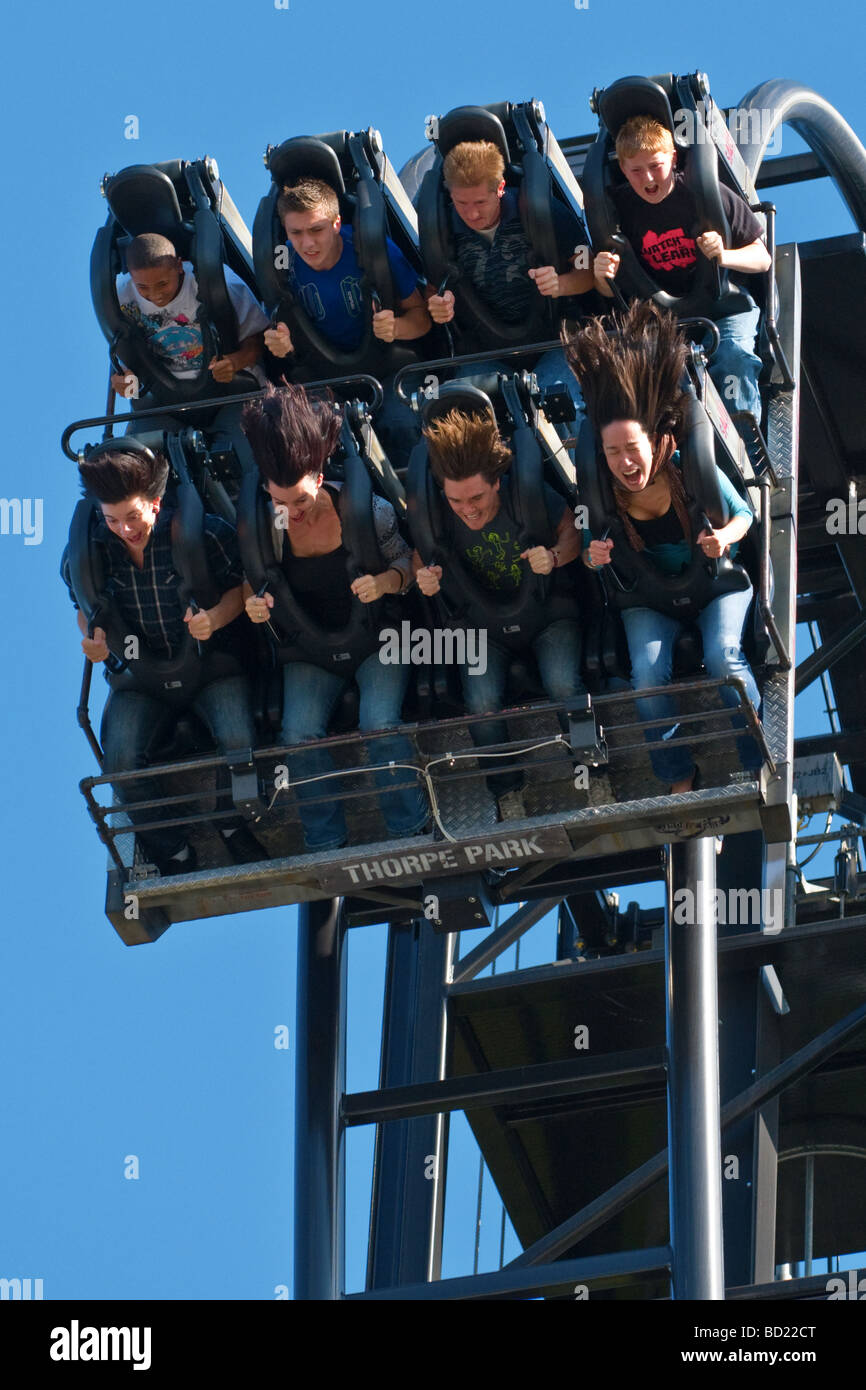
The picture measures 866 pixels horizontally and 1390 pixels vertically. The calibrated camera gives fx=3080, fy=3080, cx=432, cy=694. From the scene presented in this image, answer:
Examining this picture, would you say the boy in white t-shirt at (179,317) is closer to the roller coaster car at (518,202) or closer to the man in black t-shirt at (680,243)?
the roller coaster car at (518,202)

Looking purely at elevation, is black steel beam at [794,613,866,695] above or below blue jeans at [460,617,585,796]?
above

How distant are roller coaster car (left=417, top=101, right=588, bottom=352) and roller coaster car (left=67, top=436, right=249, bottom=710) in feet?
4.88

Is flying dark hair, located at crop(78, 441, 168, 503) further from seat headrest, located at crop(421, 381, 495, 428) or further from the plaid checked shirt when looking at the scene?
seat headrest, located at crop(421, 381, 495, 428)

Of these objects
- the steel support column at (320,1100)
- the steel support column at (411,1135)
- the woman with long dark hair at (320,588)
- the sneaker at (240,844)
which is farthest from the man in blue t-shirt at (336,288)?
the steel support column at (411,1135)

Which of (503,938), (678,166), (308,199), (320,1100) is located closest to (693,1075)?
(320,1100)

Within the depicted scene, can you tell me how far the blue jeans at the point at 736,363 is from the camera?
41.5 feet

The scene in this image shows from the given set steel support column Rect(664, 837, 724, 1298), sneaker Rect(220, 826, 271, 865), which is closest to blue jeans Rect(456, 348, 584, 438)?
steel support column Rect(664, 837, 724, 1298)

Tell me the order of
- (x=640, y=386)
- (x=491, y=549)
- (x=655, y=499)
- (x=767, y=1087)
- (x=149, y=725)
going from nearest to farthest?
(x=640, y=386), (x=655, y=499), (x=491, y=549), (x=149, y=725), (x=767, y=1087)

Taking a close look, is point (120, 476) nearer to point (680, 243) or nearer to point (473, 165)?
point (473, 165)

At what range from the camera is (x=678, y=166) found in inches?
486

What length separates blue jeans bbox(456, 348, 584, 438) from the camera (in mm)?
12556

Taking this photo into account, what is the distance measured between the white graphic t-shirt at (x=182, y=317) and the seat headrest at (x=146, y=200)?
0.21 m

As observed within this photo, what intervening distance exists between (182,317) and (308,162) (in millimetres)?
844
